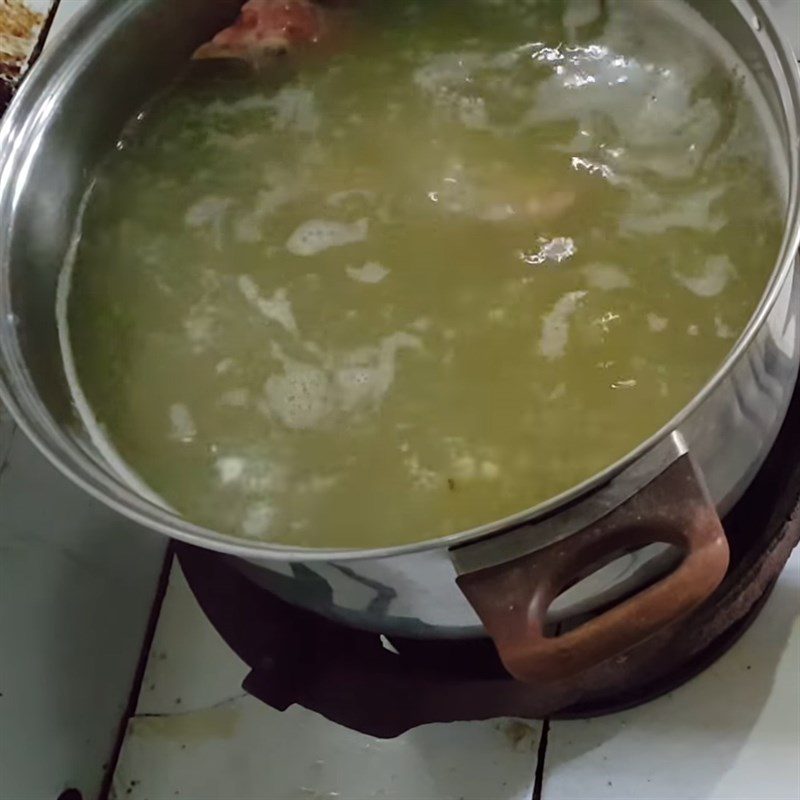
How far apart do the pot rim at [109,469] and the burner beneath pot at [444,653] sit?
0.16 metres

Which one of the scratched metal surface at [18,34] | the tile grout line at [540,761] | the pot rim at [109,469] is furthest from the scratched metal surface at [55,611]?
the tile grout line at [540,761]

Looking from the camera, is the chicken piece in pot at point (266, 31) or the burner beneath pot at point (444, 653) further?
the chicken piece in pot at point (266, 31)

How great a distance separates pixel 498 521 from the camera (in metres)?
0.53

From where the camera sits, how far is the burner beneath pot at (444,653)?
29.2 inches

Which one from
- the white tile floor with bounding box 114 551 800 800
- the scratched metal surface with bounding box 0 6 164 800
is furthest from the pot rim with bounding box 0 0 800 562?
the white tile floor with bounding box 114 551 800 800

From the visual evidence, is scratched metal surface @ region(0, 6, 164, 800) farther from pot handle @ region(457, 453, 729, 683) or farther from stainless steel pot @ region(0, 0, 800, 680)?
pot handle @ region(457, 453, 729, 683)

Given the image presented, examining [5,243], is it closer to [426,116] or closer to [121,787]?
[426,116]

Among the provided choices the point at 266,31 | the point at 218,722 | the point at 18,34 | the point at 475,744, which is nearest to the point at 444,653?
the point at 475,744

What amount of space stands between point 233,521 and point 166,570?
0.36 metres

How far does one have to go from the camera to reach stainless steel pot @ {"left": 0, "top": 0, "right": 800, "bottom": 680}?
0.56 m

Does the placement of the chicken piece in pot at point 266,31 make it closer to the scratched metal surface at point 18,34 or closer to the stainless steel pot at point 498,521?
the stainless steel pot at point 498,521

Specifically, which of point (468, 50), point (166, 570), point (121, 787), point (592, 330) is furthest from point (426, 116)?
point (121, 787)

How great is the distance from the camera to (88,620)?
96cm

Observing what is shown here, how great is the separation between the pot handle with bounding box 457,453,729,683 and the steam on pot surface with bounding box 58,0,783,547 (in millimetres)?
81
